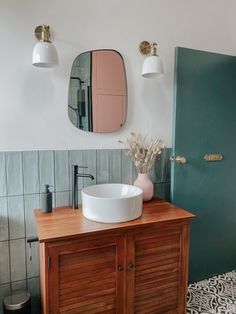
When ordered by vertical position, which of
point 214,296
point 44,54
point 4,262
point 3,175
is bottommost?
point 214,296

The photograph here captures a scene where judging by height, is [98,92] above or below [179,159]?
above

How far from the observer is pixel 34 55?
141 cm

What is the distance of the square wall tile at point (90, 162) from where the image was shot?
1.71m

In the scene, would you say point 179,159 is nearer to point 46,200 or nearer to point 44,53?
point 46,200

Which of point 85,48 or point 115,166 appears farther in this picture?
point 115,166

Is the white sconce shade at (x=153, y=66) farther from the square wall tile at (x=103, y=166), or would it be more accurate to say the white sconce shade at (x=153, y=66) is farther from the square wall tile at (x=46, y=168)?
the square wall tile at (x=46, y=168)

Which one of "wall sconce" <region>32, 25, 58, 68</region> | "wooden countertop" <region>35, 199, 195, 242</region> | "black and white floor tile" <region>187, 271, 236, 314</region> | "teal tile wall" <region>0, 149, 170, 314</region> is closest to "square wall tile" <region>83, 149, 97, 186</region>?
"teal tile wall" <region>0, 149, 170, 314</region>

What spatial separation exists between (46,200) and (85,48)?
986mm

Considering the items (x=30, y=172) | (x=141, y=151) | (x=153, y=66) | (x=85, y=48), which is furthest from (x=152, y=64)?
(x=30, y=172)

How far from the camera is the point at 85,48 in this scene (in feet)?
5.42

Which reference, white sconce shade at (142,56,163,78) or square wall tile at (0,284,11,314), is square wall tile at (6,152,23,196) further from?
white sconce shade at (142,56,163,78)

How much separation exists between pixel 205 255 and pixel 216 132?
1.01 m

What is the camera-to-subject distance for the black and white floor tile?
1.80 meters

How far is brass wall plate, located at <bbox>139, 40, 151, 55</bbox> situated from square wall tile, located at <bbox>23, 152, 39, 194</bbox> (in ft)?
3.31
